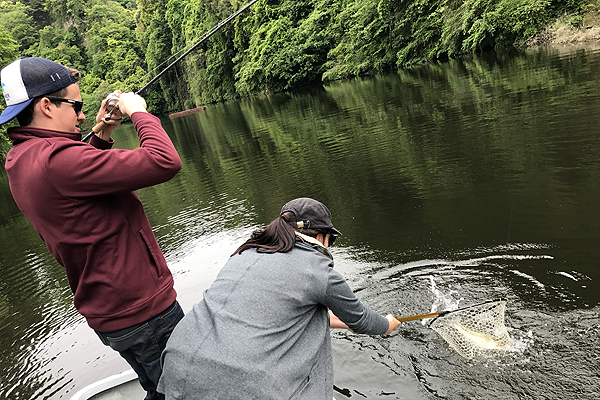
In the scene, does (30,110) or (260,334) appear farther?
(30,110)

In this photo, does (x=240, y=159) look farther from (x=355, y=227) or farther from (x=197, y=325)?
(x=197, y=325)

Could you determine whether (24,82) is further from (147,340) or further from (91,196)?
(147,340)

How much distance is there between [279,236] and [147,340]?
970mm

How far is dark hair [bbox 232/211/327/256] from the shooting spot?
233 centimetres

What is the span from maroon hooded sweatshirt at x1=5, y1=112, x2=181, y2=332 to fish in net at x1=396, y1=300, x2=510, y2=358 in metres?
2.99

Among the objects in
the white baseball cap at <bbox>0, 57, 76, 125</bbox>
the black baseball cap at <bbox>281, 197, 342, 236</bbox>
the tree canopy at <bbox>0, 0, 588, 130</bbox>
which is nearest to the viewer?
the white baseball cap at <bbox>0, 57, 76, 125</bbox>

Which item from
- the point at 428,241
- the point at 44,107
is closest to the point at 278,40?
the point at 428,241

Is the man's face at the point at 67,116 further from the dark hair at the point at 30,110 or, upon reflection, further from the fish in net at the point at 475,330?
the fish in net at the point at 475,330

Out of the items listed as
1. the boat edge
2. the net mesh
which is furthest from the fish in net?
the boat edge

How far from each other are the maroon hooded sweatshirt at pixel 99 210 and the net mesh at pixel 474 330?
3.01 m

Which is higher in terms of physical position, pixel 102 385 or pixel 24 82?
pixel 24 82

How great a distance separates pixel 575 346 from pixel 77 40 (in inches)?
5069

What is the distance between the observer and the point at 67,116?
2309mm

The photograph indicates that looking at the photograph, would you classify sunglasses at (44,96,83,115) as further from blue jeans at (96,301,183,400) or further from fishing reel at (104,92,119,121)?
blue jeans at (96,301,183,400)
